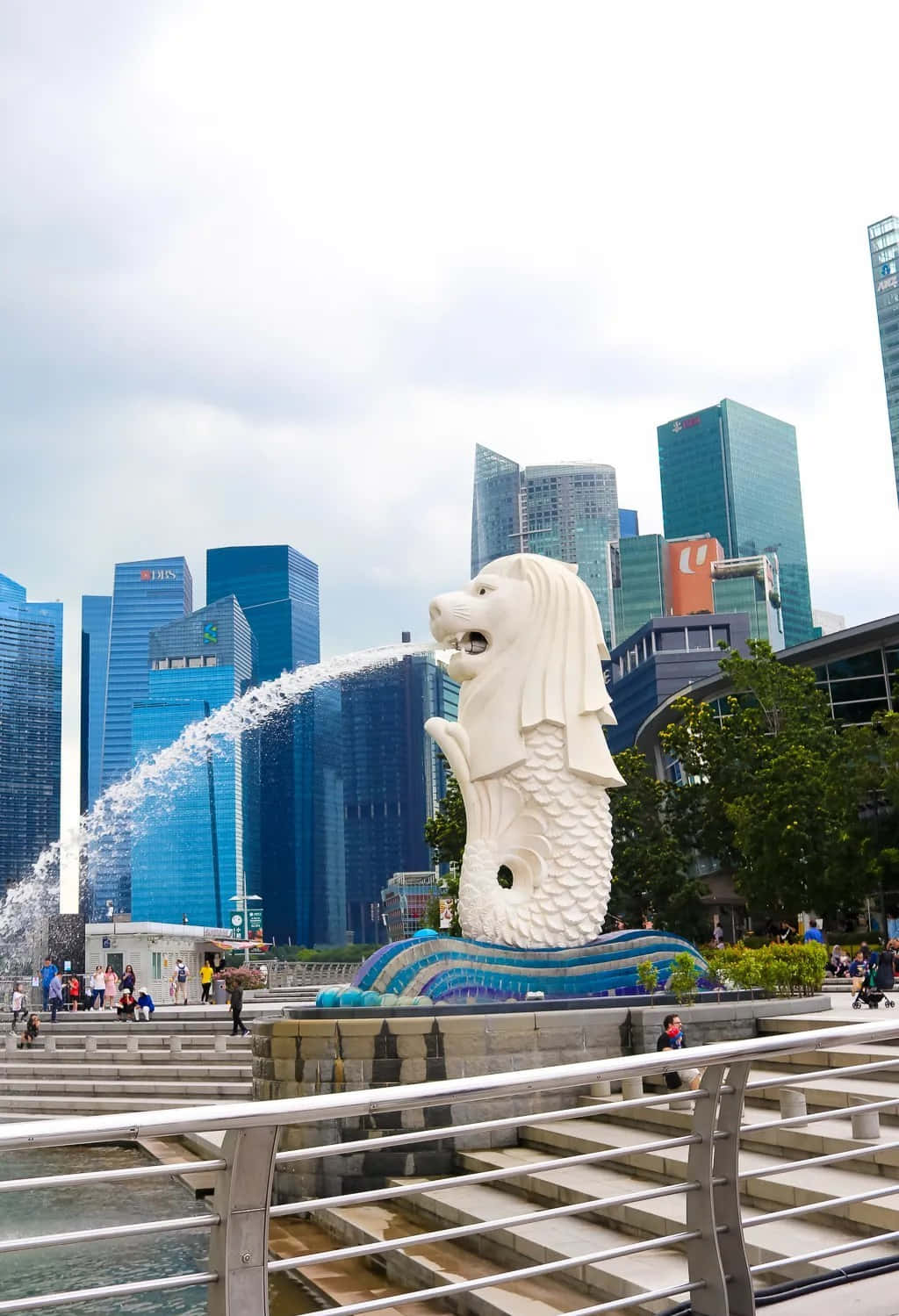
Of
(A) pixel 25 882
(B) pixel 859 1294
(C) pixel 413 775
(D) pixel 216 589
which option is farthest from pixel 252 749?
(B) pixel 859 1294

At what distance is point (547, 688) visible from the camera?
15789mm

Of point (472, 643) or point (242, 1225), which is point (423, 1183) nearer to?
point (242, 1225)

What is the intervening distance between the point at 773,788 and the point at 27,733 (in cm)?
13504

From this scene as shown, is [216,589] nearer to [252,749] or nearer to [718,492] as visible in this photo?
[252,749]

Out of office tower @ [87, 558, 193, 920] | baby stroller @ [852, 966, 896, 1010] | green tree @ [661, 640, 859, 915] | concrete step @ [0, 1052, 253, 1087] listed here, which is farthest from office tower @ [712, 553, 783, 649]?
baby stroller @ [852, 966, 896, 1010]

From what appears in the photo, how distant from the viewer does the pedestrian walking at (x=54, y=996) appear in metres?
26.1

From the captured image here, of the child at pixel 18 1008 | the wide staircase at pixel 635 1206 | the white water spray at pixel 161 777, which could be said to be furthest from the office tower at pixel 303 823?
the wide staircase at pixel 635 1206

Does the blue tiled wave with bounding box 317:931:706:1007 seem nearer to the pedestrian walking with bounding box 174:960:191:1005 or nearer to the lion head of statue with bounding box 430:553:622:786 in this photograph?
the lion head of statue with bounding box 430:553:622:786

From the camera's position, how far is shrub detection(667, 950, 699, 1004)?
13.0m

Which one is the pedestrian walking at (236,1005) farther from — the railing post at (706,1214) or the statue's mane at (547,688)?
the railing post at (706,1214)

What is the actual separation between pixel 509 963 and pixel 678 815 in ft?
67.6

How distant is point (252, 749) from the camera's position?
129250 millimetres

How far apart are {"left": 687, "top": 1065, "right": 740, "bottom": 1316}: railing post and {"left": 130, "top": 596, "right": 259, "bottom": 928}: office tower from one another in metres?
114

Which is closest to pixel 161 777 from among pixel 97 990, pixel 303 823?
pixel 303 823
